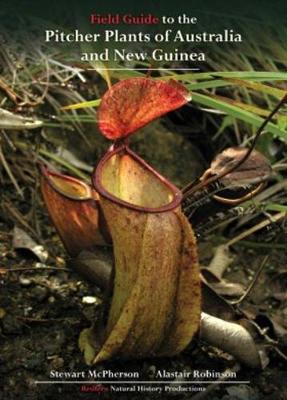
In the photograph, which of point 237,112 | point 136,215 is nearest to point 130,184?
point 136,215

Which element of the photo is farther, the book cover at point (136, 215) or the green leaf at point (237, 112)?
the green leaf at point (237, 112)

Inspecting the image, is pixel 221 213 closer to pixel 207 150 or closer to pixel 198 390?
pixel 198 390

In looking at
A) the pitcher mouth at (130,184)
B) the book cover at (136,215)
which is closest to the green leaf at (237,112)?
the book cover at (136,215)

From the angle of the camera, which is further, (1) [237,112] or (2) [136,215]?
(1) [237,112]

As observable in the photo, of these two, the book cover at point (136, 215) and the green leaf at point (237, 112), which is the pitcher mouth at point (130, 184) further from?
the green leaf at point (237, 112)

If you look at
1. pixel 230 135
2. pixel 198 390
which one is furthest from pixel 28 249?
pixel 230 135

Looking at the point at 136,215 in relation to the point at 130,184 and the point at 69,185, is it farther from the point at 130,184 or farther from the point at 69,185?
the point at 69,185

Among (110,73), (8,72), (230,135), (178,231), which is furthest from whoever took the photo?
(230,135)
